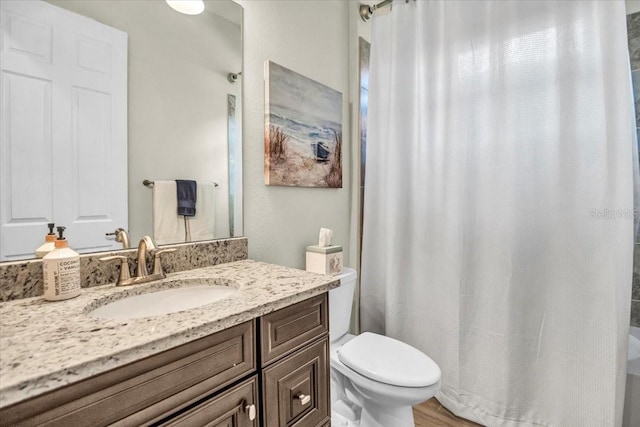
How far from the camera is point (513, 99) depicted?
4.67 ft

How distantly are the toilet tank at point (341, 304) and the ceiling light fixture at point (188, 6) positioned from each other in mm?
1290

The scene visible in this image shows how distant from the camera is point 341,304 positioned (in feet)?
5.15

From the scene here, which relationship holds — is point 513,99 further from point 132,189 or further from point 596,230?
point 132,189

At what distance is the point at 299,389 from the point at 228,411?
240 millimetres

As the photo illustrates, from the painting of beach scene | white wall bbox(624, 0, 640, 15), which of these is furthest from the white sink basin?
white wall bbox(624, 0, 640, 15)

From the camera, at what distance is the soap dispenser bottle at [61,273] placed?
77 cm

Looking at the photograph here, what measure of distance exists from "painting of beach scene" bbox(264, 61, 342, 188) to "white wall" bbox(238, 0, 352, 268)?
0.04 metres

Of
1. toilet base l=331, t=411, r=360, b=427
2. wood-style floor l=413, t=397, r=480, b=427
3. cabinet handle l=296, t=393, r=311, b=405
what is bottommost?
wood-style floor l=413, t=397, r=480, b=427

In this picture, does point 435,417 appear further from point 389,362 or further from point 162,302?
point 162,302

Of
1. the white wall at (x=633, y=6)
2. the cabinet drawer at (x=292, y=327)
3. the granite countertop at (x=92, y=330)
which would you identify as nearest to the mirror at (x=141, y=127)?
the granite countertop at (x=92, y=330)

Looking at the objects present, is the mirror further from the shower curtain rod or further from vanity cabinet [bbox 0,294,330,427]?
the shower curtain rod

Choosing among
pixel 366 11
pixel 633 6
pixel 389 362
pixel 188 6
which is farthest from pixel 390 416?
pixel 633 6

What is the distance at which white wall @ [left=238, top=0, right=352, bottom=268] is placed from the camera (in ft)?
4.57

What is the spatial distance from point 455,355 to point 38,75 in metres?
1.98
